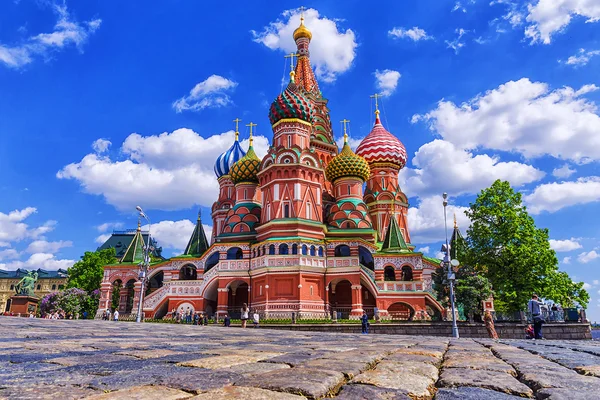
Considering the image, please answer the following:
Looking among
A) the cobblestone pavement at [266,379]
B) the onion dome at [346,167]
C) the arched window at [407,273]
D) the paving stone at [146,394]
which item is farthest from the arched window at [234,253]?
the paving stone at [146,394]

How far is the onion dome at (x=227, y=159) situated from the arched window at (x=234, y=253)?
50.5ft

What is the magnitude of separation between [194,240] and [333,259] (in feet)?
51.1

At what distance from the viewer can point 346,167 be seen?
42719mm

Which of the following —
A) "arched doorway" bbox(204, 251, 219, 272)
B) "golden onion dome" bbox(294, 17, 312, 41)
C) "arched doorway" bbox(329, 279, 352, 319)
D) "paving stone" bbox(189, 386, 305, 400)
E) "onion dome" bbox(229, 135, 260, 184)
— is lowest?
"paving stone" bbox(189, 386, 305, 400)

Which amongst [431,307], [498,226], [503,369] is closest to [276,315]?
[431,307]

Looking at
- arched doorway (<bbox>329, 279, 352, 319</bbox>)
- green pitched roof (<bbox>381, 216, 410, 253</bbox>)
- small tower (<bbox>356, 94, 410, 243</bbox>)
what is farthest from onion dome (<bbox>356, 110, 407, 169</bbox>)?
arched doorway (<bbox>329, 279, 352, 319</bbox>)

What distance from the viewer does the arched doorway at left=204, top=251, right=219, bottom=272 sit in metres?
39.6

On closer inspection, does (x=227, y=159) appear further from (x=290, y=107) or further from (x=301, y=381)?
(x=301, y=381)

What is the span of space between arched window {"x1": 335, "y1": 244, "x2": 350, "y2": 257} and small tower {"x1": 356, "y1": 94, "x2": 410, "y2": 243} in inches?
390

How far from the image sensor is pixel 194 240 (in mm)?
44094

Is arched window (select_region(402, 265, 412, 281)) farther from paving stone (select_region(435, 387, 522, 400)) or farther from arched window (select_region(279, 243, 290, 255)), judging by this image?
paving stone (select_region(435, 387, 522, 400))

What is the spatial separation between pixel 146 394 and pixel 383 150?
49218 mm

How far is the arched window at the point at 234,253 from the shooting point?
125 feet

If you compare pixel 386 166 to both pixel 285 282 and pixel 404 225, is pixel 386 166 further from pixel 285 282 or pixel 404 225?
pixel 285 282
